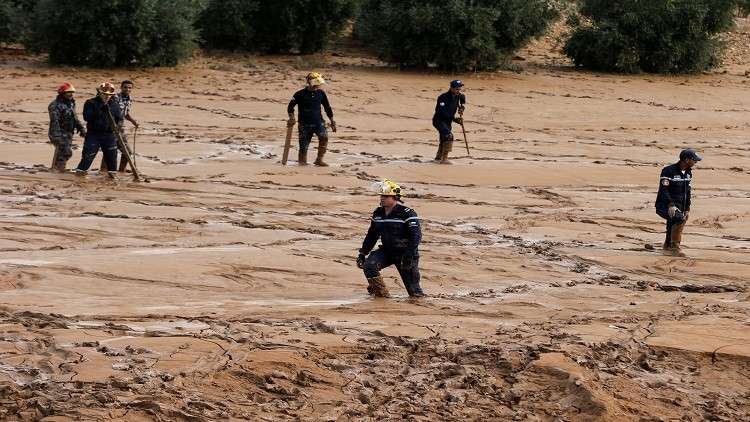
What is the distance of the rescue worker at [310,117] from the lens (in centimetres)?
2033

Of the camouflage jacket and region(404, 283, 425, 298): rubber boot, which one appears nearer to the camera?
region(404, 283, 425, 298): rubber boot

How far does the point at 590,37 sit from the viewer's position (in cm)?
3397

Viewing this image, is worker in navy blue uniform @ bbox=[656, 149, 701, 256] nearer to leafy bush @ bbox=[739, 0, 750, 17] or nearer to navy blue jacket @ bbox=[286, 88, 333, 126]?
navy blue jacket @ bbox=[286, 88, 333, 126]

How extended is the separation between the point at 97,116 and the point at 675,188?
25.8 feet

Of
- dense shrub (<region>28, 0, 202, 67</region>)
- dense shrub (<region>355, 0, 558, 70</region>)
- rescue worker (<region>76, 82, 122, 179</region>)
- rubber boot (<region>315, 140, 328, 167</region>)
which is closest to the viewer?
rescue worker (<region>76, 82, 122, 179</region>)

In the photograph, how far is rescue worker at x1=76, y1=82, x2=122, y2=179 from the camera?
18.1 metres

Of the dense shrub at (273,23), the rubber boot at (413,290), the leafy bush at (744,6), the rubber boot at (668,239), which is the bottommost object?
the rubber boot at (413,290)

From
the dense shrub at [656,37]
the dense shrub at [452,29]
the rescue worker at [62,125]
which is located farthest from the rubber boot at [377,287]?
the dense shrub at [656,37]

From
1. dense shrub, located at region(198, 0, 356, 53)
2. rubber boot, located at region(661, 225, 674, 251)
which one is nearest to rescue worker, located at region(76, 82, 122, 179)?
rubber boot, located at region(661, 225, 674, 251)

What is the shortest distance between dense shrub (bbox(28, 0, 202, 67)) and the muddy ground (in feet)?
6.77

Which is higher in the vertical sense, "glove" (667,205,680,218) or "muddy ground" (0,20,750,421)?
"glove" (667,205,680,218)

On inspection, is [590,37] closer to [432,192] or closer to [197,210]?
[432,192]

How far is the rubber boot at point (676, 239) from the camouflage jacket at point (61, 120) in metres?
8.40

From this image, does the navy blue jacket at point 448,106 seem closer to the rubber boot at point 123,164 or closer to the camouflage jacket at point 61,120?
the rubber boot at point 123,164
